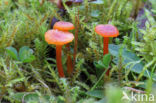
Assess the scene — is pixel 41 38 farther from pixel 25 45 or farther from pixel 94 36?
pixel 94 36

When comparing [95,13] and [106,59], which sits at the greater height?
[95,13]

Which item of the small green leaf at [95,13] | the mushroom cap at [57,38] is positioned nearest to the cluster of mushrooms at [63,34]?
the mushroom cap at [57,38]

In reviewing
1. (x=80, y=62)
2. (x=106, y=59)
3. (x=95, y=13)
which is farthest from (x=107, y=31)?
(x=95, y=13)

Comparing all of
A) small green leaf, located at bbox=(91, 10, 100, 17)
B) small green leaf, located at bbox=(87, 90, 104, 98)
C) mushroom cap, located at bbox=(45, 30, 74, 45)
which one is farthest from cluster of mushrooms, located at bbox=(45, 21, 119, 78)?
small green leaf, located at bbox=(91, 10, 100, 17)

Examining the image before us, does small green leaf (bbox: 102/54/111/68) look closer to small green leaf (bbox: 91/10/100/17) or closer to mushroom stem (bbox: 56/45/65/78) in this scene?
mushroom stem (bbox: 56/45/65/78)

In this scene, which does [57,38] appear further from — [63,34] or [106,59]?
[106,59]

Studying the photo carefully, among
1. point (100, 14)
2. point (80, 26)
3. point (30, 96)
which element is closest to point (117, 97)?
point (30, 96)
